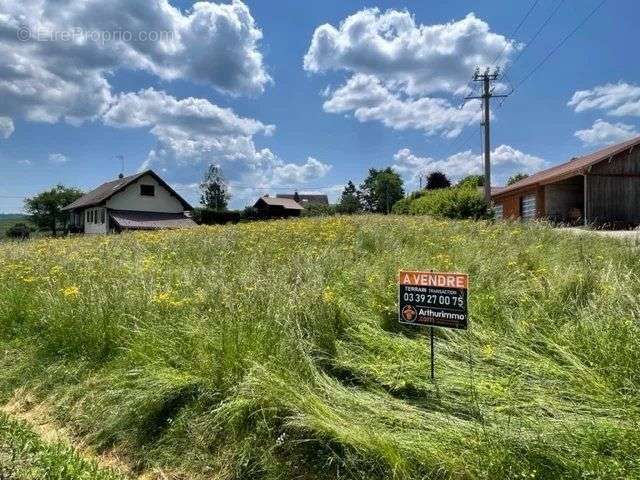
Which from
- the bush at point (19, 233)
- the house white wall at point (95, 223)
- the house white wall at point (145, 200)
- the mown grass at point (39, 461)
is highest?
the house white wall at point (145, 200)

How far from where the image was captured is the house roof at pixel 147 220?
3541cm

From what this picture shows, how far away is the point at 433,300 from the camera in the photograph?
11.0ft

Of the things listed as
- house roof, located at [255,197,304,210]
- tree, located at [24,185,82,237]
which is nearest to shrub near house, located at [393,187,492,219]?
house roof, located at [255,197,304,210]

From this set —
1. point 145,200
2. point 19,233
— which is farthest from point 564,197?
point 19,233

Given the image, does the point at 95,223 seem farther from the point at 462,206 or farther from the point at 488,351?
the point at 488,351

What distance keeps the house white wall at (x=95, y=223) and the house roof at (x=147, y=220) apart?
1010mm

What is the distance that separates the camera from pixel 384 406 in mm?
2848

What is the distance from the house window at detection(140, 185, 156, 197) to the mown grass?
38.1 metres

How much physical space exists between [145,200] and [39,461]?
127ft

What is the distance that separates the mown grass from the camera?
2.68m

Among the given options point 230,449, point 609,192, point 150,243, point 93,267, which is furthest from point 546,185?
point 230,449

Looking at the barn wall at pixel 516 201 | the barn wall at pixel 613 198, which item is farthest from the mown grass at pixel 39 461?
the barn wall at pixel 516 201

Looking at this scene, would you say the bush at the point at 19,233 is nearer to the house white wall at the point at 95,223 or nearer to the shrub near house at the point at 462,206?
the house white wall at the point at 95,223

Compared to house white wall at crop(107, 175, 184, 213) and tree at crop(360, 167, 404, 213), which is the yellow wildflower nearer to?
house white wall at crop(107, 175, 184, 213)
